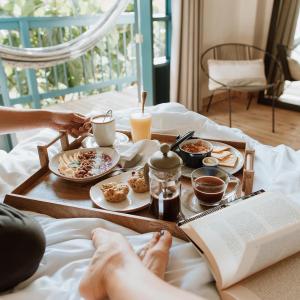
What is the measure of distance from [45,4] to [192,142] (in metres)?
2.98

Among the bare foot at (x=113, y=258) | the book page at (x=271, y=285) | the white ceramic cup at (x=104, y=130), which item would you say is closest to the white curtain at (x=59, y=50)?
the white ceramic cup at (x=104, y=130)

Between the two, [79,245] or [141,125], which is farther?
[141,125]

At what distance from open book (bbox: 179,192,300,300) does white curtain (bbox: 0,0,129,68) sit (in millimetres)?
1970

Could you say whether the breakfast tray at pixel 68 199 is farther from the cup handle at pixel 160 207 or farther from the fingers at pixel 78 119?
the fingers at pixel 78 119

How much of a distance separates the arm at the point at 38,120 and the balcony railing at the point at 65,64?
1.72 metres

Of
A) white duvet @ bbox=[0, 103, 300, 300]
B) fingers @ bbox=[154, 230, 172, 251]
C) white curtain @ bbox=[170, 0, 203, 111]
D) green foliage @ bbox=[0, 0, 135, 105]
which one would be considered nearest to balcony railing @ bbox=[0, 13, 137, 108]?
green foliage @ bbox=[0, 0, 135, 105]

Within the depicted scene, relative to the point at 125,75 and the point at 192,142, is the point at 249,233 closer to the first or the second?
the point at 192,142

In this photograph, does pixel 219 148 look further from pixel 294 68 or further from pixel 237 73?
pixel 294 68

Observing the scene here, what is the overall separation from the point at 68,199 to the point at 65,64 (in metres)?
2.94

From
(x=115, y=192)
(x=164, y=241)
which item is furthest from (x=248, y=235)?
(x=115, y=192)

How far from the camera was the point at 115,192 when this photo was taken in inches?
37.5

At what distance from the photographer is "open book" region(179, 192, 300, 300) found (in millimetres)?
662

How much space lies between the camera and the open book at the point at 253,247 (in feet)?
2.17

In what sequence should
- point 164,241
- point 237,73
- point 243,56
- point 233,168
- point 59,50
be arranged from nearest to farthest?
point 164,241 < point 233,168 < point 59,50 < point 237,73 < point 243,56
